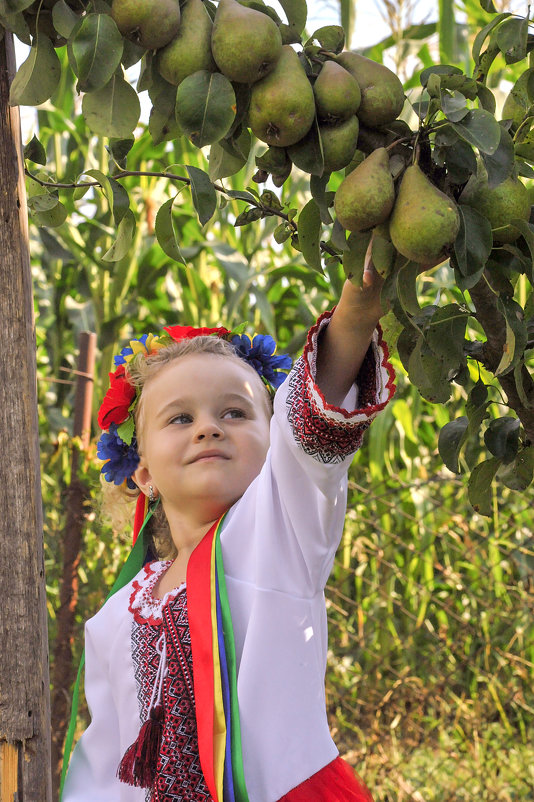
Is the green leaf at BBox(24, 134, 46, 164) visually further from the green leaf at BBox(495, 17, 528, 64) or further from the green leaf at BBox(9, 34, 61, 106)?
the green leaf at BBox(495, 17, 528, 64)

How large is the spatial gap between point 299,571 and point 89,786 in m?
0.52

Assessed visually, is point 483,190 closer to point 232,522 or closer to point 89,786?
point 232,522

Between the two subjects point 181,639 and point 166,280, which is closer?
point 181,639

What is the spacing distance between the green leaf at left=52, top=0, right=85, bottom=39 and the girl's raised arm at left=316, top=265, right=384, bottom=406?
1.07ft

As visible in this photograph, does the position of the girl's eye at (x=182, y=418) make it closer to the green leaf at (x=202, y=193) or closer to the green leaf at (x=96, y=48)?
the green leaf at (x=202, y=193)

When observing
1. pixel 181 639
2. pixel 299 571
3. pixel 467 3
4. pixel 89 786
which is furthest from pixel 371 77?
pixel 467 3

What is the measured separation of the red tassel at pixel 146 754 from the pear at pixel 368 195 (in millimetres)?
778

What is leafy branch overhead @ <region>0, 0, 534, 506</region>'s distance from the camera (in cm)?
64

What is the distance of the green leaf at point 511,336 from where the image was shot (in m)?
0.66

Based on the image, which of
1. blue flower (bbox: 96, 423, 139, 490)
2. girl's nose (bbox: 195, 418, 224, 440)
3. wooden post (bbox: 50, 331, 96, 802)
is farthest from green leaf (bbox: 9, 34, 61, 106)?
wooden post (bbox: 50, 331, 96, 802)

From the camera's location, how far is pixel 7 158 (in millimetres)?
875

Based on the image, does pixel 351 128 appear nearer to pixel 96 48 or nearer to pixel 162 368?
pixel 96 48

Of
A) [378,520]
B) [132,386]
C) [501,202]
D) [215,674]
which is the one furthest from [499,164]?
[378,520]

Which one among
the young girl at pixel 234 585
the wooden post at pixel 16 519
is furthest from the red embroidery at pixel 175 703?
the wooden post at pixel 16 519
